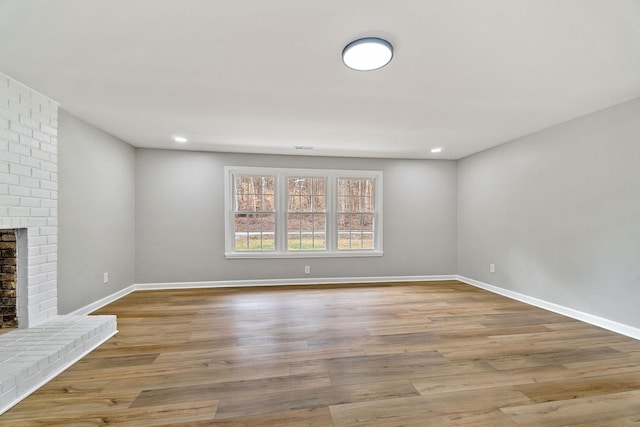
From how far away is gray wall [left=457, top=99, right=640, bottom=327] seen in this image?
2693 millimetres

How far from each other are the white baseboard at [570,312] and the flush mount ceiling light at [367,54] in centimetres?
352

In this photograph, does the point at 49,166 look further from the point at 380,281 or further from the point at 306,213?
the point at 380,281

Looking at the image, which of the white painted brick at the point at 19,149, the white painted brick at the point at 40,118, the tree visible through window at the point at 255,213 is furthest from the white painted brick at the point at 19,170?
the tree visible through window at the point at 255,213

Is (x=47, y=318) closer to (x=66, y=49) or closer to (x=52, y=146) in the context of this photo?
(x=52, y=146)

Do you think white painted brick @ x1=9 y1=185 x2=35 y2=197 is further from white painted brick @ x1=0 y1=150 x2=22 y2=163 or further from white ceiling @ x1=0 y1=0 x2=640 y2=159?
white ceiling @ x1=0 y1=0 x2=640 y2=159

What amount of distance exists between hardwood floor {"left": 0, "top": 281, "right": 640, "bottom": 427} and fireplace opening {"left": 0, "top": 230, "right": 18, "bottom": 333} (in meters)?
0.86

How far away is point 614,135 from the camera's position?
9.11 feet

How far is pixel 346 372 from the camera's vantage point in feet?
6.68

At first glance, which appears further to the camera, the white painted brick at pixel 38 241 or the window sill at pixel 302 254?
the window sill at pixel 302 254

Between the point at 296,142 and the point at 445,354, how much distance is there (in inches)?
126

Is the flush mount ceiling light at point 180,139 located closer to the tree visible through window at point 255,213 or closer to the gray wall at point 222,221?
the gray wall at point 222,221

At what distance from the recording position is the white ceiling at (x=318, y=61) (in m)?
1.47

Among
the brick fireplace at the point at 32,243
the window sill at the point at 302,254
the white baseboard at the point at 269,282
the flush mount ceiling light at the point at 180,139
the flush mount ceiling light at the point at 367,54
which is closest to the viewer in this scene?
the flush mount ceiling light at the point at 367,54

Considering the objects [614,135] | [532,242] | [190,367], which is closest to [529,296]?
[532,242]
